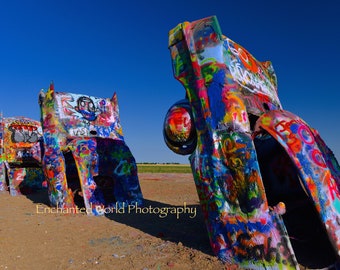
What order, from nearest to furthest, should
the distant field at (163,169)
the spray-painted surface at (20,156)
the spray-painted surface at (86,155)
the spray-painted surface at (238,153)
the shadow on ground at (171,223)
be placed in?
the spray-painted surface at (238,153)
the shadow on ground at (171,223)
the spray-painted surface at (86,155)
the spray-painted surface at (20,156)
the distant field at (163,169)

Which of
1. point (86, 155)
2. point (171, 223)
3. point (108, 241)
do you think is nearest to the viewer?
point (108, 241)

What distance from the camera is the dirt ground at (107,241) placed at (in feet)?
15.2

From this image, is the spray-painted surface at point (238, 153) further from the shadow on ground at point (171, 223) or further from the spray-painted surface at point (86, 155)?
the spray-painted surface at point (86, 155)

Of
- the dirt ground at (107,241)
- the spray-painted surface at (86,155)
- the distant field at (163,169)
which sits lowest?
the dirt ground at (107,241)

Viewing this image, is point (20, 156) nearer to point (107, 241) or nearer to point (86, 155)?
point (86, 155)

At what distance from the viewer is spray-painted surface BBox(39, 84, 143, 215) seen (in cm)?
886

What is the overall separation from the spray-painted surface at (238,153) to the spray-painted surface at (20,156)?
36.9ft

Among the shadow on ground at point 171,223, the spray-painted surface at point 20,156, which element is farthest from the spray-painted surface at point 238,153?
the spray-painted surface at point 20,156

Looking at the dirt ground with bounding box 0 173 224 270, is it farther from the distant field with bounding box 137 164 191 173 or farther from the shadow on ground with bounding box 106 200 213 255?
the distant field with bounding box 137 164 191 173

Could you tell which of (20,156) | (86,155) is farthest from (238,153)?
(20,156)

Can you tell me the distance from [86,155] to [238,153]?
18.6 feet

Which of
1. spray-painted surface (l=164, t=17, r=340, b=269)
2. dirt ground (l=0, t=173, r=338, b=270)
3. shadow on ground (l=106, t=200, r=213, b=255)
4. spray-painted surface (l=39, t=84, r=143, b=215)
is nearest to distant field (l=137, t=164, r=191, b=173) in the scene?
spray-painted surface (l=39, t=84, r=143, b=215)

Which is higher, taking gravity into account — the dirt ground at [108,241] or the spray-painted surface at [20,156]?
the spray-painted surface at [20,156]

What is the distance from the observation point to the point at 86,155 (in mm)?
8867
